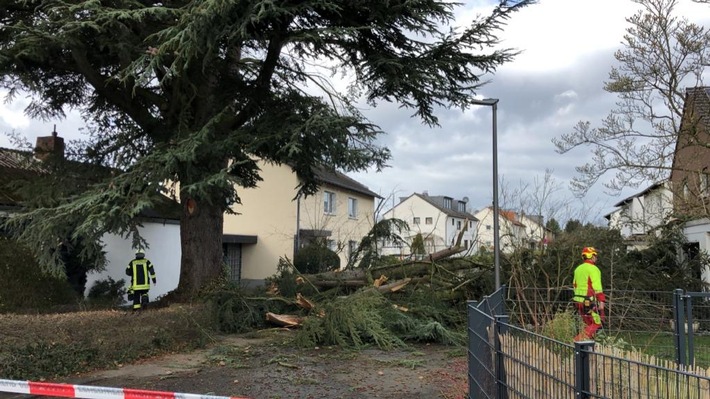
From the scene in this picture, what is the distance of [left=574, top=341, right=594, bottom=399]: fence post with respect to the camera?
2762 millimetres

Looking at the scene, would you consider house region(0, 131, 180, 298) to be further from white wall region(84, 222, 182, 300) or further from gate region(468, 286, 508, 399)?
gate region(468, 286, 508, 399)

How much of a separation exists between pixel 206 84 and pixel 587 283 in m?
8.48

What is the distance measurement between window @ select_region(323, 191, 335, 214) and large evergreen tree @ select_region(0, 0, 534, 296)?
59.0 ft

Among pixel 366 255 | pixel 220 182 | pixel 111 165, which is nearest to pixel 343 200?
pixel 366 255

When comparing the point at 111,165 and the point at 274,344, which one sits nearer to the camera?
the point at 274,344

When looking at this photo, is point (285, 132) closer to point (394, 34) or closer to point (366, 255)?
point (394, 34)

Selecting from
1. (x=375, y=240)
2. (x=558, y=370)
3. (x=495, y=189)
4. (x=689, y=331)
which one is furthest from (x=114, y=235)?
(x=558, y=370)

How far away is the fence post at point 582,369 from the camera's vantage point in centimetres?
276

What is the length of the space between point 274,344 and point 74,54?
6584 mm

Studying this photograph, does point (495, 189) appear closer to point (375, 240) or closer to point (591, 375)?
point (375, 240)

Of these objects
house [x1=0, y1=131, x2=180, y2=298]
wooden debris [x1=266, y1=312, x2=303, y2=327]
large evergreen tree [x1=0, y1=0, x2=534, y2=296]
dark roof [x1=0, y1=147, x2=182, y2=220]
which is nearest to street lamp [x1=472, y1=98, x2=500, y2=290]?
large evergreen tree [x1=0, y1=0, x2=534, y2=296]

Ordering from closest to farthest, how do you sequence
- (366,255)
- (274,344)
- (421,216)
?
1. (274,344)
2. (366,255)
3. (421,216)

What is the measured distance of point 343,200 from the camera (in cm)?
3472

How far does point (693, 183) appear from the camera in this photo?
14195 mm
